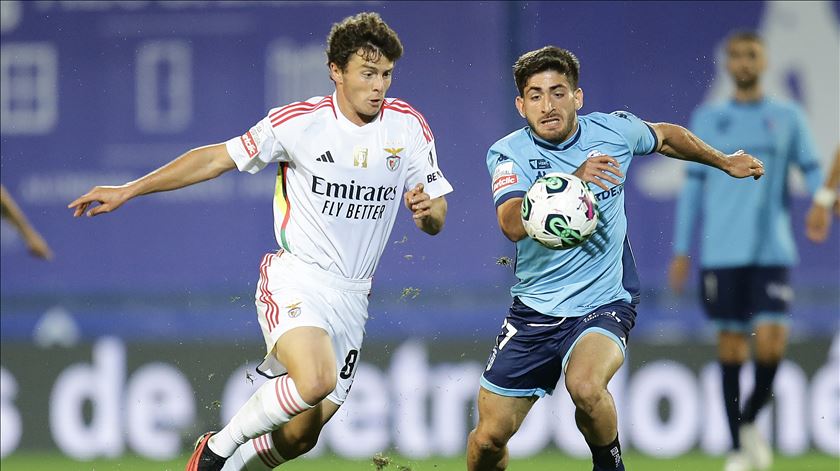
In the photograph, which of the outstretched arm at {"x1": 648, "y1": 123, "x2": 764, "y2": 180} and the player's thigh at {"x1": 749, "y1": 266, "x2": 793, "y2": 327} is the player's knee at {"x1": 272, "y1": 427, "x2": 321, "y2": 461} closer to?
the outstretched arm at {"x1": 648, "y1": 123, "x2": 764, "y2": 180}

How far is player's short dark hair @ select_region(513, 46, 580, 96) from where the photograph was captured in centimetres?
588

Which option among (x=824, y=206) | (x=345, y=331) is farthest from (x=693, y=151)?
(x=824, y=206)

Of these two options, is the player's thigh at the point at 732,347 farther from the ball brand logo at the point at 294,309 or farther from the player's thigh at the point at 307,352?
the ball brand logo at the point at 294,309

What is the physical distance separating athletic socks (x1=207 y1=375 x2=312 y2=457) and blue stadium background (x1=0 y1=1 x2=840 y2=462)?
330 cm

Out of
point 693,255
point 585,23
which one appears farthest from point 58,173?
point 693,255

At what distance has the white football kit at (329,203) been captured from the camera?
6.05m

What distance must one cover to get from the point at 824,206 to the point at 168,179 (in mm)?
5256

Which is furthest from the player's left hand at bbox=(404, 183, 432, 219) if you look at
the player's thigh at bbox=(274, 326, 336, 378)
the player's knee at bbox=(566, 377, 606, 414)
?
the player's knee at bbox=(566, 377, 606, 414)

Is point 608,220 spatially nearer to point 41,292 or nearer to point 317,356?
point 317,356

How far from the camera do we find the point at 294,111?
610cm

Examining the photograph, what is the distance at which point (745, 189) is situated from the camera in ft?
30.8

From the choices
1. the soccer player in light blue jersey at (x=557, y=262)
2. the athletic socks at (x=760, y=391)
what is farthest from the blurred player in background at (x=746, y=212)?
the soccer player in light blue jersey at (x=557, y=262)

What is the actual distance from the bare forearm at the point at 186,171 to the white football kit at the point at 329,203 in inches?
2.8

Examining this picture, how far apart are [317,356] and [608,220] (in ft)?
4.85
